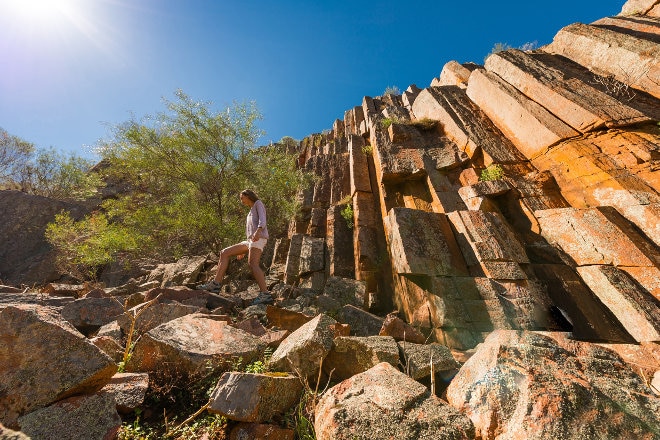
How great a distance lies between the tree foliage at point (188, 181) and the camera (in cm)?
960

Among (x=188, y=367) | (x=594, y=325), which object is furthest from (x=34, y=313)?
(x=594, y=325)

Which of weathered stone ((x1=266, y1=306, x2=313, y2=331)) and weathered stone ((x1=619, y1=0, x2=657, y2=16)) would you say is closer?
weathered stone ((x1=266, y1=306, x2=313, y2=331))

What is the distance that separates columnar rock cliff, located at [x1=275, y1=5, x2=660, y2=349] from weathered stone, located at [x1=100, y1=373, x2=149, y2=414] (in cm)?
423

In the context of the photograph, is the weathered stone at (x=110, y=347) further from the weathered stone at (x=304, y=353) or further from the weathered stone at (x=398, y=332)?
the weathered stone at (x=398, y=332)

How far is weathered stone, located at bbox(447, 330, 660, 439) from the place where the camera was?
1.41 metres

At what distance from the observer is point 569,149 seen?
22.1 ft

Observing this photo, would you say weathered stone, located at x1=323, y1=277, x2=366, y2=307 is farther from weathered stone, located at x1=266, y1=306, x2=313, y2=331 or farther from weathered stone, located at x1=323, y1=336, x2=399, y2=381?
weathered stone, located at x1=323, y1=336, x2=399, y2=381

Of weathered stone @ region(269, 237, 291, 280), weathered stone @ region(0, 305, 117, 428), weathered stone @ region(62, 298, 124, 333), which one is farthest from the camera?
weathered stone @ region(269, 237, 291, 280)

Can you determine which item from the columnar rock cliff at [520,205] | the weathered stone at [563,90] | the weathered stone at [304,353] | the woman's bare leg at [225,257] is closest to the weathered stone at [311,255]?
the columnar rock cliff at [520,205]

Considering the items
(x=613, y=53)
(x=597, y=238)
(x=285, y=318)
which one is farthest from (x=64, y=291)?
(x=613, y=53)

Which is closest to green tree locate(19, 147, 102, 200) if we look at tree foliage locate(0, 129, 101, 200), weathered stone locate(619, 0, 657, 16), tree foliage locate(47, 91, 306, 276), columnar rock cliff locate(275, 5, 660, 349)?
tree foliage locate(0, 129, 101, 200)

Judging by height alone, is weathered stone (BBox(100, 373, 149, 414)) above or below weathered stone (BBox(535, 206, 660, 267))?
below

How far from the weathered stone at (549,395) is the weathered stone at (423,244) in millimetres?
3131

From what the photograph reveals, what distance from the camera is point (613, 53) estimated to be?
8.84 metres
